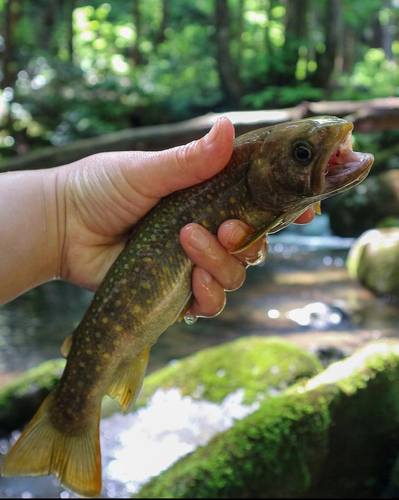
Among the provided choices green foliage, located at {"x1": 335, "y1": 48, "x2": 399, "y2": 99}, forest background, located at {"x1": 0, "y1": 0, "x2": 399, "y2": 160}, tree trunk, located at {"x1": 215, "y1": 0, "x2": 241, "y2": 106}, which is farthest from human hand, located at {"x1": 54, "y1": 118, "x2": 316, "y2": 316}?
tree trunk, located at {"x1": 215, "y1": 0, "x2": 241, "y2": 106}

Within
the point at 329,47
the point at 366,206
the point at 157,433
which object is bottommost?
the point at 366,206

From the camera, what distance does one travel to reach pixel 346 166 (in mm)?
2125

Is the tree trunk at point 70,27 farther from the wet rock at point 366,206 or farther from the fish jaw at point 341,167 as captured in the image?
the fish jaw at point 341,167

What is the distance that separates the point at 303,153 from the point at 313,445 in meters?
2.54

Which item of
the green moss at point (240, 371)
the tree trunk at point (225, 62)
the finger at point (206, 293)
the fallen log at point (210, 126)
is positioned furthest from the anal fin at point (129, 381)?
the tree trunk at point (225, 62)

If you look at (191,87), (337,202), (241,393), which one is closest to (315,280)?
(337,202)

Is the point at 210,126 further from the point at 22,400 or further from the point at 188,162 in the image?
the point at 188,162

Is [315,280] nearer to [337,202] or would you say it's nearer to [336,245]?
[336,245]

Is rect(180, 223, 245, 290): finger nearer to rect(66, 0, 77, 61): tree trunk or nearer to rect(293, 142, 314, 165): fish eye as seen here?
rect(293, 142, 314, 165): fish eye

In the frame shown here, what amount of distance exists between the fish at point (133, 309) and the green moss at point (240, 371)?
2.55m

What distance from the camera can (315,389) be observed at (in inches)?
161

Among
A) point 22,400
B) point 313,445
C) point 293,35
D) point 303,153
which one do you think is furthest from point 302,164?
point 293,35

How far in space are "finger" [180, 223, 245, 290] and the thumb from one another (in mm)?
244

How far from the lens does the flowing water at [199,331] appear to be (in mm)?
4699
